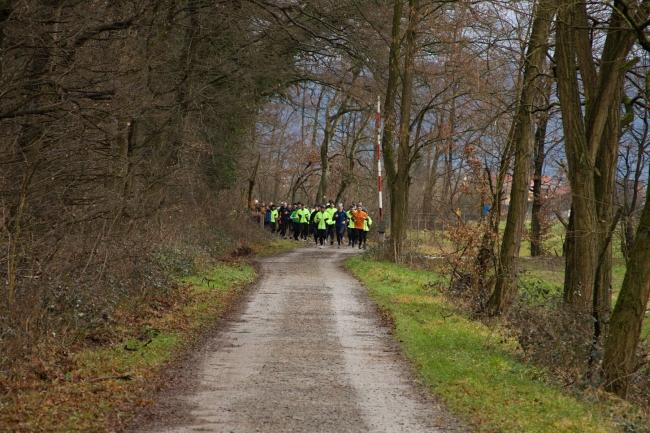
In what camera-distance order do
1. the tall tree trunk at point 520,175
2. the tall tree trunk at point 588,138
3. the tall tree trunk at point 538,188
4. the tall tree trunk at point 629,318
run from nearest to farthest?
the tall tree trunk at point 629,318
the tall tree trunk at point 588,138
the tall tree trunk at point 520,175
the tall tree trunk at point 538,188

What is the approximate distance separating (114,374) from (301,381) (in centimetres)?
206

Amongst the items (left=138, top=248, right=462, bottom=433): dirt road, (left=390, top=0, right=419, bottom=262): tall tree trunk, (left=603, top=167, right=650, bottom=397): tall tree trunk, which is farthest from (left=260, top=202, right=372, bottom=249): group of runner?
(left=603, top=167, right=650, bottom=397): tall tree trunk

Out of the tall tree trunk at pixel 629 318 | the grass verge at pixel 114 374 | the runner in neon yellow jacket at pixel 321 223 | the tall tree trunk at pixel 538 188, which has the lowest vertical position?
the grass verge at pixel 114 374

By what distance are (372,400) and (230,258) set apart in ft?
69.7

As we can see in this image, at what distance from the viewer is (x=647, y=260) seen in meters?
12.3

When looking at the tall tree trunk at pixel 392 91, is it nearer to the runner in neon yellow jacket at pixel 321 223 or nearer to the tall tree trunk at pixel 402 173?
the tall tree trunk at pixel 402 173

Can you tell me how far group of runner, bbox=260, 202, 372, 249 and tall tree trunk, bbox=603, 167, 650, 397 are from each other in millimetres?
27646

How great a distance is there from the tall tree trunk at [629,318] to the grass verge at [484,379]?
824mm

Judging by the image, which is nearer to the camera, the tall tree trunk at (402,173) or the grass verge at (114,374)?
the grass verge at (114,374)

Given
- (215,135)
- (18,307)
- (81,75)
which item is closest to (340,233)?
(215,135)

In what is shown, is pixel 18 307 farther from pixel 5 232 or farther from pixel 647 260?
pixel 647 260

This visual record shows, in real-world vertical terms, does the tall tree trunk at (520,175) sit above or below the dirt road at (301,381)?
above

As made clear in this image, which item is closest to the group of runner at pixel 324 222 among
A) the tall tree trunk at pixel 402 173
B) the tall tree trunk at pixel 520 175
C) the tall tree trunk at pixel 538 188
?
the tall tree trunk at pixel 538 188

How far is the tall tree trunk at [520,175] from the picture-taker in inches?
688
